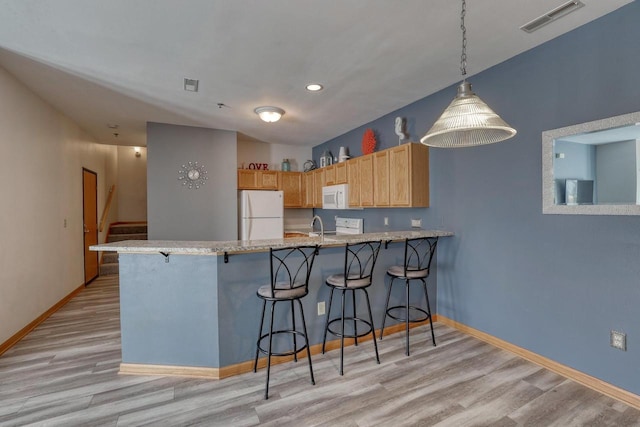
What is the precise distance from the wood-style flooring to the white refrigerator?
268cm

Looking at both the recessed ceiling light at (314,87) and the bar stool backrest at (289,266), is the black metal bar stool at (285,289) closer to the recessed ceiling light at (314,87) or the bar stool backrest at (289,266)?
the bar stool backrest at (289,266)

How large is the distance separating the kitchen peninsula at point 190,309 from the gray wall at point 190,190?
2.41 m

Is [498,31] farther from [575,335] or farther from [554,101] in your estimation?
[575,335]

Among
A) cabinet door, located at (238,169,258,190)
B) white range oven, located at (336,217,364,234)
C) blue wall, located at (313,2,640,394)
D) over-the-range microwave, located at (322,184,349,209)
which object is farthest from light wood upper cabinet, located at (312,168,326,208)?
blue wall, located at (313,2,640,394)

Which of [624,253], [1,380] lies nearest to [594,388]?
[624,253]

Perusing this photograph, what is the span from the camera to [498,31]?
2.31m

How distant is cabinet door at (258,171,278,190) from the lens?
5.61 metres

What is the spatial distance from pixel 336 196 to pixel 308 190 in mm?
1194

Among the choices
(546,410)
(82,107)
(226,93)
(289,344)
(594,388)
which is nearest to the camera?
(546,410)

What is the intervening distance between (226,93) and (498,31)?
2.69m

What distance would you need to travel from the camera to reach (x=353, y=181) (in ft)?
15.1

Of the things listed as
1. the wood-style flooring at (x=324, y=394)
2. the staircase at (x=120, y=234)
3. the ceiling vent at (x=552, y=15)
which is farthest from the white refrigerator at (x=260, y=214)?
the ceiling vent at (x=552, y=15)

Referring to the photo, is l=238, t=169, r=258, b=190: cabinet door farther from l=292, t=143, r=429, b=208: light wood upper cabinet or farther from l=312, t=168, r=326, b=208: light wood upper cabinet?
l=292, t=143, r=429, b=208: light wood upper cabinet

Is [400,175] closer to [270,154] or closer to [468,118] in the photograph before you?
[468,118]
